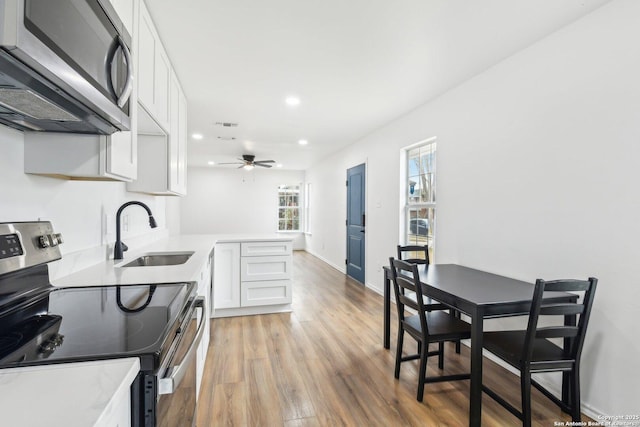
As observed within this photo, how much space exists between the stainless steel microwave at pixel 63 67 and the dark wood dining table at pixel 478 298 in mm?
1950

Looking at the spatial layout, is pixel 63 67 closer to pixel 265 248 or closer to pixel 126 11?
pixel 126 11

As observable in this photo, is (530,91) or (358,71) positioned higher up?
(358,71)

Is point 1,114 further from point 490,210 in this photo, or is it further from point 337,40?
point 490,210

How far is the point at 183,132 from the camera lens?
326 cm

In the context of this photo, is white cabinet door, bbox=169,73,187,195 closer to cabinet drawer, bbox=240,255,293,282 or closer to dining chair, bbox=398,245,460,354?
cabinet drawer, bbox=240,255,293,282

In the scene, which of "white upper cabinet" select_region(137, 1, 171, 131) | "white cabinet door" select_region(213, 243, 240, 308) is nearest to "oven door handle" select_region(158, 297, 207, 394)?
"white upper cabinet" select_region(137, 1, 171, 131)

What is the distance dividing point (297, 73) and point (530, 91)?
181cm

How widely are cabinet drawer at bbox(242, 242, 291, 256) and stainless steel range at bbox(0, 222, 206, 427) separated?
2.14m

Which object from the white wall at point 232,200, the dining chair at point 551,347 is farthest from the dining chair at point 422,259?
the white wall at point 232,200

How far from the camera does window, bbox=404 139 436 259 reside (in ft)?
11.5

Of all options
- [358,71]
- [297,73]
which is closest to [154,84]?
[297,73]

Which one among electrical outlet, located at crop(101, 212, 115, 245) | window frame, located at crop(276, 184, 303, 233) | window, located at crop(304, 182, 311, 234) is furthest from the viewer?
window frame, located at crop(276, 184, 303, 233)

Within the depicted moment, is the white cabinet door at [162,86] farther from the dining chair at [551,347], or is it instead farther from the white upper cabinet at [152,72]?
the dining chair at [551,347]

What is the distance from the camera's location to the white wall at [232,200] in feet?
27.6
